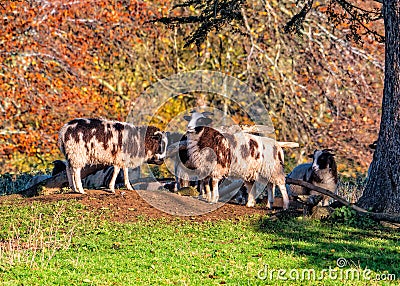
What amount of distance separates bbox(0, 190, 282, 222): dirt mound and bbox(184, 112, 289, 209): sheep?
0.58m

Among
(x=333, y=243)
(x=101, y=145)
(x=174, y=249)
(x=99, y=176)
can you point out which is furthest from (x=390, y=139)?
(x=99, y=176)

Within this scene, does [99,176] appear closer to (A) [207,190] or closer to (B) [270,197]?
(A) [207,190]

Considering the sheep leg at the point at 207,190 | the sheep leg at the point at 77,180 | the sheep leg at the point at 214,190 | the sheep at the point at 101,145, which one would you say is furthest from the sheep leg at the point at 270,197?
the sheep leg at the point at 77,180

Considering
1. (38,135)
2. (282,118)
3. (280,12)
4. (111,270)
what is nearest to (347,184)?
(282,118)

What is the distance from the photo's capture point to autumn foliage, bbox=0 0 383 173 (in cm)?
2698

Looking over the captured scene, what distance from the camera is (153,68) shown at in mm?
30719

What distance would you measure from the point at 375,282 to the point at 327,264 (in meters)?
1.22

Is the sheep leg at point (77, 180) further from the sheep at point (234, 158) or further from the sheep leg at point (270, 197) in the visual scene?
the sheep leg at point (270, 197)

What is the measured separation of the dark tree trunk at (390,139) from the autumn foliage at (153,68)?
1277cm

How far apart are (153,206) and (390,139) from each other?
16.8 feet

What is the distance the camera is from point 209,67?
30672 millimetres

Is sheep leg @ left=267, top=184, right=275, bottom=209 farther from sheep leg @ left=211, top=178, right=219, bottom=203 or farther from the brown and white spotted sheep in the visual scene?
the brown and white spotted sheep

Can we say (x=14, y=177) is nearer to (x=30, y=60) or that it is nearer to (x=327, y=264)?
(x=30, y=60)

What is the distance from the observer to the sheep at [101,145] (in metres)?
16.9
